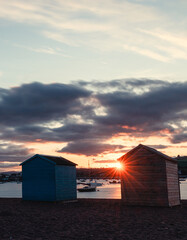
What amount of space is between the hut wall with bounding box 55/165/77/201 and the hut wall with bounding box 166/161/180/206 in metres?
11.2

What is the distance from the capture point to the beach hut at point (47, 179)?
102 ft

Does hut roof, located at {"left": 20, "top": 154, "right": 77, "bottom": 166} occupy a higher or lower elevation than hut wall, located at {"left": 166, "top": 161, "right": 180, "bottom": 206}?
higher

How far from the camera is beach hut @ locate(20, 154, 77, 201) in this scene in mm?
31156

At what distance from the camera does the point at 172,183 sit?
87.1 ft

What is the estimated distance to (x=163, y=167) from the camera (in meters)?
25.3

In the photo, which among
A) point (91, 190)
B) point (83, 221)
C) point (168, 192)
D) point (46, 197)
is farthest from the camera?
point (91, 190)

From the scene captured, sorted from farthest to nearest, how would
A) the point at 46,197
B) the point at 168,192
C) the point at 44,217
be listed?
1. the point at 46,197
2. the point at 168,192
3. the point at 44,217

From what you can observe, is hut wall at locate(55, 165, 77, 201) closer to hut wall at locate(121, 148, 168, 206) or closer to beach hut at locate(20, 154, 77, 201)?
beach hut at locate(20, 154, 77, 201)

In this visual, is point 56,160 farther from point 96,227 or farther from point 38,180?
point 96,227

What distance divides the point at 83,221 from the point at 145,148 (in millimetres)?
10147

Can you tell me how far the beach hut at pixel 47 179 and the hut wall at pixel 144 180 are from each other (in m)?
7.51

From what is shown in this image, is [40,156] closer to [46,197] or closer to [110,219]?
[46,197]

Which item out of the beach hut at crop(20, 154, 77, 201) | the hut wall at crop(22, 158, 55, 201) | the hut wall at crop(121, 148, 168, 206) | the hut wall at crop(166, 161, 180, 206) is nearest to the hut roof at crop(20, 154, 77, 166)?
the beach hut at crop(20, 154, 77, 201)

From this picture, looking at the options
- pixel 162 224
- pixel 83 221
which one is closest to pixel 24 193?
pixel 83 221
